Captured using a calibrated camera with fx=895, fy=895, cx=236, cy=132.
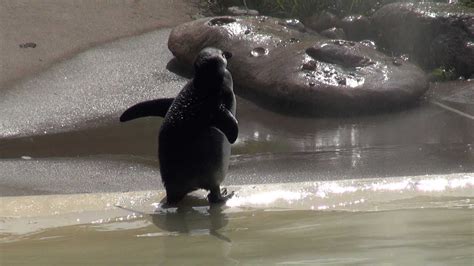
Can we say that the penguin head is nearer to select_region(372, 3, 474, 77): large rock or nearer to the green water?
the green water

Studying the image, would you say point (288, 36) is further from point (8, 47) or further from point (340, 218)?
point (340, 218)

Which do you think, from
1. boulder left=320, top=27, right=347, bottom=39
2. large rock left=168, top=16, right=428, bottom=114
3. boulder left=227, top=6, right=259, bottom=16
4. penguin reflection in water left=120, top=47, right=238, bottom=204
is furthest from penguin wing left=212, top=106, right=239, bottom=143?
boulder left=227, top=6, right=259, bottom=16

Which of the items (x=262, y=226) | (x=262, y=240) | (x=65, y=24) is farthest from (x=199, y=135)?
(x=65, y=24)

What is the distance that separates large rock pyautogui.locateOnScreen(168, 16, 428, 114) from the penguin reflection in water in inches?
129

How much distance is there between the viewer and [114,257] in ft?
13.6

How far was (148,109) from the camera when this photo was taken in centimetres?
545

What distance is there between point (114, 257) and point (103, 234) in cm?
53

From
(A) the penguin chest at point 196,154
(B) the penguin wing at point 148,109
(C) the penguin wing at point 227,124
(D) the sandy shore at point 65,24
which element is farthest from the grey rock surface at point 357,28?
(C) the penguin wing at point 227,124

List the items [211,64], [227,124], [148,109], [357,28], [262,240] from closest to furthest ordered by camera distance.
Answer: [262,240], [227,124], [211,64], [148,109], [357,28]

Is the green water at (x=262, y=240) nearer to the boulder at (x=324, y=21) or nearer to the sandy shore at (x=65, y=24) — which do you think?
the sandy shore at (x=65, y=24)

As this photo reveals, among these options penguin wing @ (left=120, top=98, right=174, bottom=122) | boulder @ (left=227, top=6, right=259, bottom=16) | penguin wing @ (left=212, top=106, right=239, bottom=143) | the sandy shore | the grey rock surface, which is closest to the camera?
penguin wing @ (left=212, top=106, right=239, bottom=143)

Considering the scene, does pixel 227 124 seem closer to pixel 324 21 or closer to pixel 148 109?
pixel 148 109

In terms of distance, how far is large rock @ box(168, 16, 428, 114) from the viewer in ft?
27.7

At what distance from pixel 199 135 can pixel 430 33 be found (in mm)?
5791
